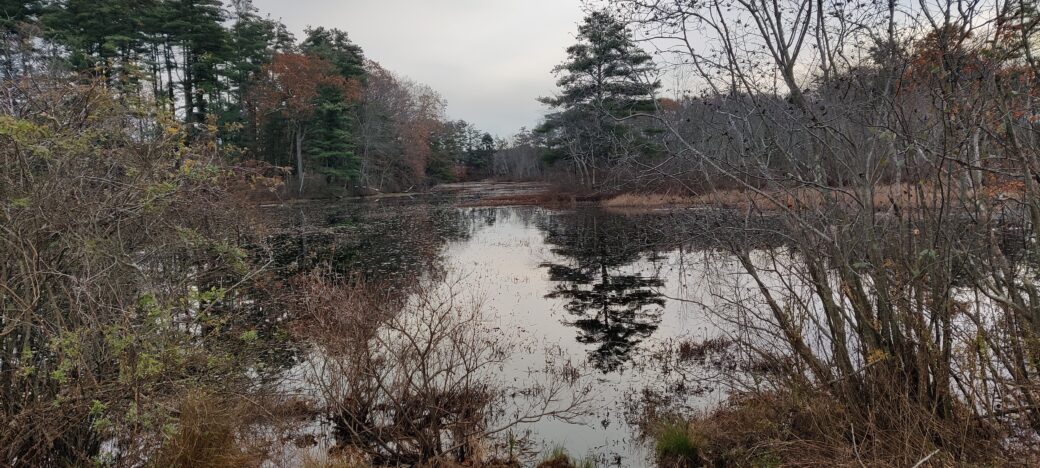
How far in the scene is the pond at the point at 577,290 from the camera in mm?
6363

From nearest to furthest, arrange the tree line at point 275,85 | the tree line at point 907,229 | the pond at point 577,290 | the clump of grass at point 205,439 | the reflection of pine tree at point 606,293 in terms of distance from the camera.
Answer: the tree line at point 907,229 < the clump of grass at point 205,439 < the pond at point 577,290 < the reflection of pine tree at point 606,293 < the tree line at point 275,85

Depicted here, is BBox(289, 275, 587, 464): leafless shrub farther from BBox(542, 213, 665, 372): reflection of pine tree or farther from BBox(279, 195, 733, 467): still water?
BBox(542, 213, 665, 372): reflection of pine tree

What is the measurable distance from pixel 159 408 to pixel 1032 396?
5.73 meters

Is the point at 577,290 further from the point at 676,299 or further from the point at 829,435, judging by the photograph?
the point at 829,435

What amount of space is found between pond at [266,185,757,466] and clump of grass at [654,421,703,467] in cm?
20

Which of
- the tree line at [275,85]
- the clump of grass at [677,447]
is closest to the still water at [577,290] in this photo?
the clump of grass at [677,447]

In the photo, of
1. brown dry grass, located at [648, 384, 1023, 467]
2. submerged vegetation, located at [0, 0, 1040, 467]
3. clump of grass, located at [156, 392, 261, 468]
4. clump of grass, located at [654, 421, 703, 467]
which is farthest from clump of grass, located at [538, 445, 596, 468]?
clump of grass, located at [156, 392, 261, 468]

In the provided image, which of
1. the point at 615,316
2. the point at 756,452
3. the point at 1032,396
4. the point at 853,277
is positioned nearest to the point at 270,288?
the point at 615,316

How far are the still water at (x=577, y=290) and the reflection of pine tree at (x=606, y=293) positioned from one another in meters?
0.03

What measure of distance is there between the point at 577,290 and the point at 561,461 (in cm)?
733

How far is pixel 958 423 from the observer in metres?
4.06

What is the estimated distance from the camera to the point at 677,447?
529 centimetres

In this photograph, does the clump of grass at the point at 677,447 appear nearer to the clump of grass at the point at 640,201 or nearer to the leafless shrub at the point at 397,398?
the leafless shrub at the point at 397,398

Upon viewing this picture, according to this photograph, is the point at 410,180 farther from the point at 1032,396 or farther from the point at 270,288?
the point at 1032,396
